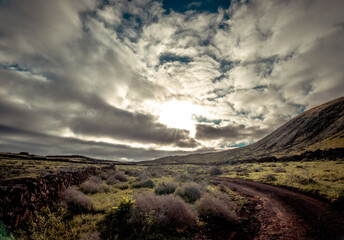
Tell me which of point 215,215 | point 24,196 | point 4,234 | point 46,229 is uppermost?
point 24,196

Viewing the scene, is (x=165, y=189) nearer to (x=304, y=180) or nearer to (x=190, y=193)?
(x=190, y=193)

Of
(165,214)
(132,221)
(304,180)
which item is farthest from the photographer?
(304,180)

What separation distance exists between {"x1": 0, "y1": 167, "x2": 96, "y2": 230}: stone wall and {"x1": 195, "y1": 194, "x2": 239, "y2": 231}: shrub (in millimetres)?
8711

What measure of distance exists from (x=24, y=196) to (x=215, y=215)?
9.84 m

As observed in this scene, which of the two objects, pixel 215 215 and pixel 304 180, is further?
pixel 304 180

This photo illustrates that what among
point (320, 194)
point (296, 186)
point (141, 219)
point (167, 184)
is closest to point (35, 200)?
point (141, 219)

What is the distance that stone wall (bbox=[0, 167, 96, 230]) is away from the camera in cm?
600

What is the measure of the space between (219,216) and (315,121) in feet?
478

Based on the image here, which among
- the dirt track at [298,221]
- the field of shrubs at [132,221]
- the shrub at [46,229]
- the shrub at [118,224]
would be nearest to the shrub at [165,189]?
the field of shrubs at [132,221]

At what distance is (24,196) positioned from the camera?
6902 millimetres

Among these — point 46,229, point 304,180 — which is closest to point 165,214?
point 46,229

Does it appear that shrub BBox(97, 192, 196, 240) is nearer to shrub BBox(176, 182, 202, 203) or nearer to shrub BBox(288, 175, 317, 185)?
shrub BBox(176, 182, 202, 203)

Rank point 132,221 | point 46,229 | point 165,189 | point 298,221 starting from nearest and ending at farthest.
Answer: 1. point 46,229
2. point 132,221
3. point 298,221
4. point 165,189

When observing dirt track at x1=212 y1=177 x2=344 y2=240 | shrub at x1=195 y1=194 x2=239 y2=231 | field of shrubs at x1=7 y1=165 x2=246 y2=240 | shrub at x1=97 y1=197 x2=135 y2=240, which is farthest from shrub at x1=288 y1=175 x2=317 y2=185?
shrub at x1=97 y1=197 x2=135 y2=240
